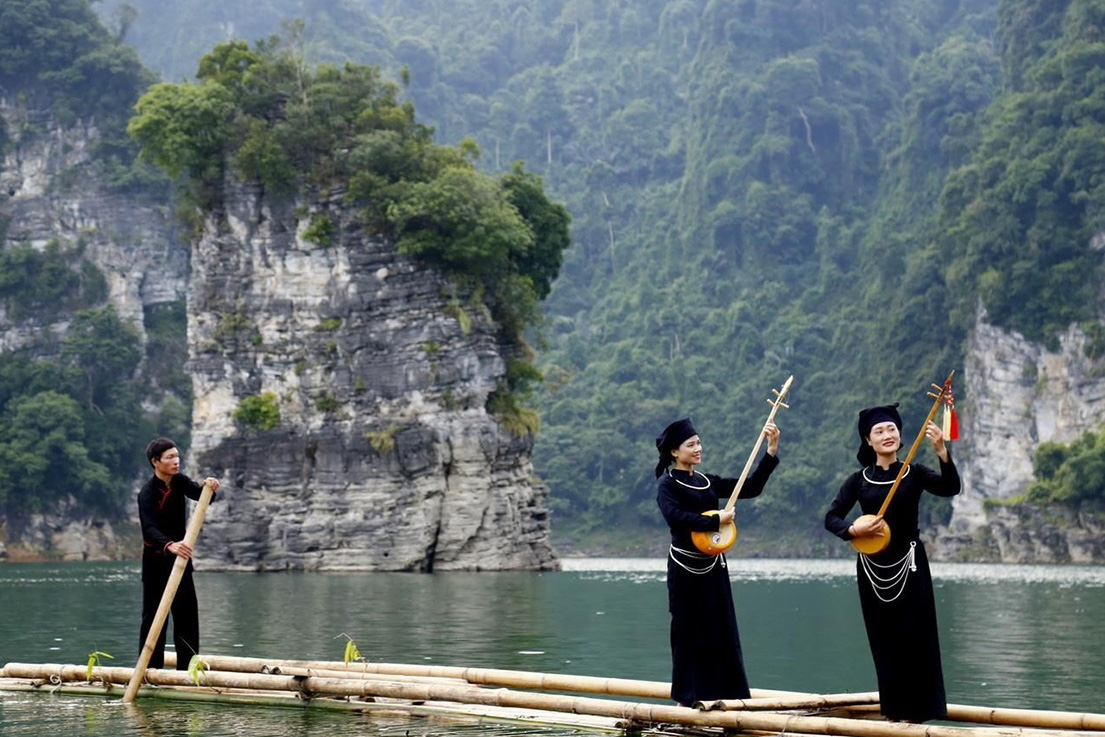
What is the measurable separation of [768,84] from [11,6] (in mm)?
63045

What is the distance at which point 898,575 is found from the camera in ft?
38.8

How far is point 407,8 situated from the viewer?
177250mm

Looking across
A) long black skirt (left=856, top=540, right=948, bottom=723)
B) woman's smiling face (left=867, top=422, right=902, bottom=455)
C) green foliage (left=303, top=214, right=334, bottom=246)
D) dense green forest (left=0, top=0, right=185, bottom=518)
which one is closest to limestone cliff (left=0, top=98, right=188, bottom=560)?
dense green forest (left=0, top=0, right=185, bottom=518)

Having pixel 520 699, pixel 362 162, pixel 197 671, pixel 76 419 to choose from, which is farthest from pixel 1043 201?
pixel 520 699

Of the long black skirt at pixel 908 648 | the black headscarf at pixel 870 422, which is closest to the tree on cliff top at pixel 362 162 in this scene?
the black headscarf at pixel 870 422

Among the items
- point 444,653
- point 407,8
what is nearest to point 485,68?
point 407,8

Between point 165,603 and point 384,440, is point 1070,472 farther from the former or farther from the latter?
point 165,603

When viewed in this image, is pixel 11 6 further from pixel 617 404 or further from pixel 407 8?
pixel 407 8

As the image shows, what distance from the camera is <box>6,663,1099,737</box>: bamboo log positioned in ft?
36.5

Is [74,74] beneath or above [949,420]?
above

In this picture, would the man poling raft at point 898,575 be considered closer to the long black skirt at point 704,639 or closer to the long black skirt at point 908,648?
the long black skirt at point 908,648

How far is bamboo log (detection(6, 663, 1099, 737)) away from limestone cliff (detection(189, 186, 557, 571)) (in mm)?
40769

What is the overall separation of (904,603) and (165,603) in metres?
6.12

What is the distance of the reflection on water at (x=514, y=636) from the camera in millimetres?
13625
